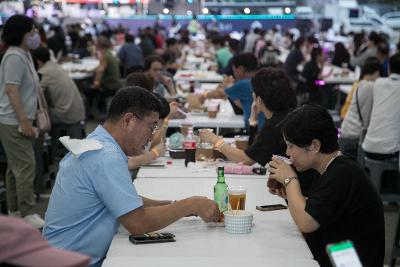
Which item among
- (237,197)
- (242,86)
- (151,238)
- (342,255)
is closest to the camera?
(342,255)

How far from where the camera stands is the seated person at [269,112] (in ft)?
14.1

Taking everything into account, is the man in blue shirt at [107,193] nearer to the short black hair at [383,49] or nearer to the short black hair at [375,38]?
the short black hair at [383,49]

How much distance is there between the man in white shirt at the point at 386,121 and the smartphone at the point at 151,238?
3.46 metres

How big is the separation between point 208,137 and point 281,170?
1.49 meters

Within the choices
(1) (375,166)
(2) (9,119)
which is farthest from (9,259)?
(1) (375,166)

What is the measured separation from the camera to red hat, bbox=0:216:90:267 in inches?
52.2

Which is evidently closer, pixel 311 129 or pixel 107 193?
pixel 107 193

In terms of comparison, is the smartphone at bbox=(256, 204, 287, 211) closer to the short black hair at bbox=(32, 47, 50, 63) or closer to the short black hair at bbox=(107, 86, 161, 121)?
the short black hair at bbox=(107, 86, 161, 121)

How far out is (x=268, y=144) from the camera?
14.1 feet

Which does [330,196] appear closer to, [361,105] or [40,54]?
[361,105]

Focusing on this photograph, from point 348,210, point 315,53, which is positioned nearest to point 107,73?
point 315,53

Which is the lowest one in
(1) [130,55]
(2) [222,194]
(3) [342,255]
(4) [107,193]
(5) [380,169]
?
(5) [380,169]

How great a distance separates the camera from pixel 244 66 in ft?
22.5

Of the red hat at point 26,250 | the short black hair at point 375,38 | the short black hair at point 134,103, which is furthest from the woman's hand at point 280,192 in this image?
the short black hair at point 375,38
